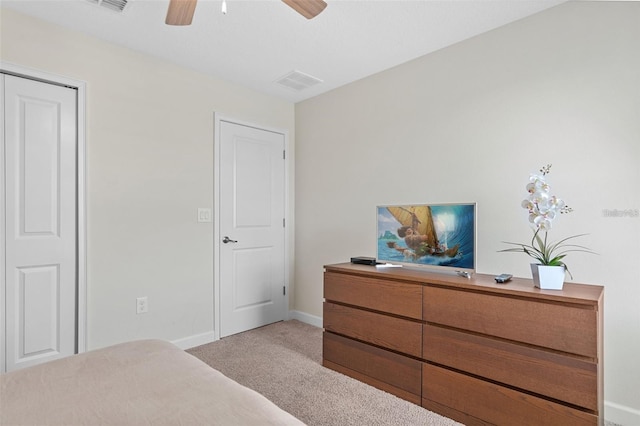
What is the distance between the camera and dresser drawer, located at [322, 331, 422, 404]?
2.17m

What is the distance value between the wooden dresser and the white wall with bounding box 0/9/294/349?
144 centimetres

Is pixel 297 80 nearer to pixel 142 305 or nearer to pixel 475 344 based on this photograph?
pixel 142 305

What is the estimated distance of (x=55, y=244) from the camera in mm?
2408

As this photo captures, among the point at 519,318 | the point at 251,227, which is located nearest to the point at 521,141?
the point at 519,318

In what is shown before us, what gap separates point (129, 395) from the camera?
42.6 inches

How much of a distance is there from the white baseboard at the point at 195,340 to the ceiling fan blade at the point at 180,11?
2.49 m

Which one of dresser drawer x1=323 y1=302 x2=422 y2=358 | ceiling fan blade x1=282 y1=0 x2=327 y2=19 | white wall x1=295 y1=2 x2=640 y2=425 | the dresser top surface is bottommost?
dresser drawer x1=323 y1=302 x2=422 y2=358

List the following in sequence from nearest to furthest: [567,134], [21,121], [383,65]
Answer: [567,134]
[21,121]
[383,65]

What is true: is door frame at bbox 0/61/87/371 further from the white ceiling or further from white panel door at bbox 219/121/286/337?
white panel door at bbox 219/121/286/337

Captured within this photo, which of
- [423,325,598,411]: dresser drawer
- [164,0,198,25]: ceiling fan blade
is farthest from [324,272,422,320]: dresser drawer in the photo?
[164,0,198,25]: ceiling fan blade

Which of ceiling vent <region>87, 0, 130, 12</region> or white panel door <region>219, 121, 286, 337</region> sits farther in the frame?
white panel door <region>219, 121, 286, 337</region>

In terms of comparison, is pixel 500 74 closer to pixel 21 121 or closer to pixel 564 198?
pixel 564 198

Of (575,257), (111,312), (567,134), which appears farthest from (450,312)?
(111,312)

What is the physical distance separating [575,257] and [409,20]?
1.87 m
